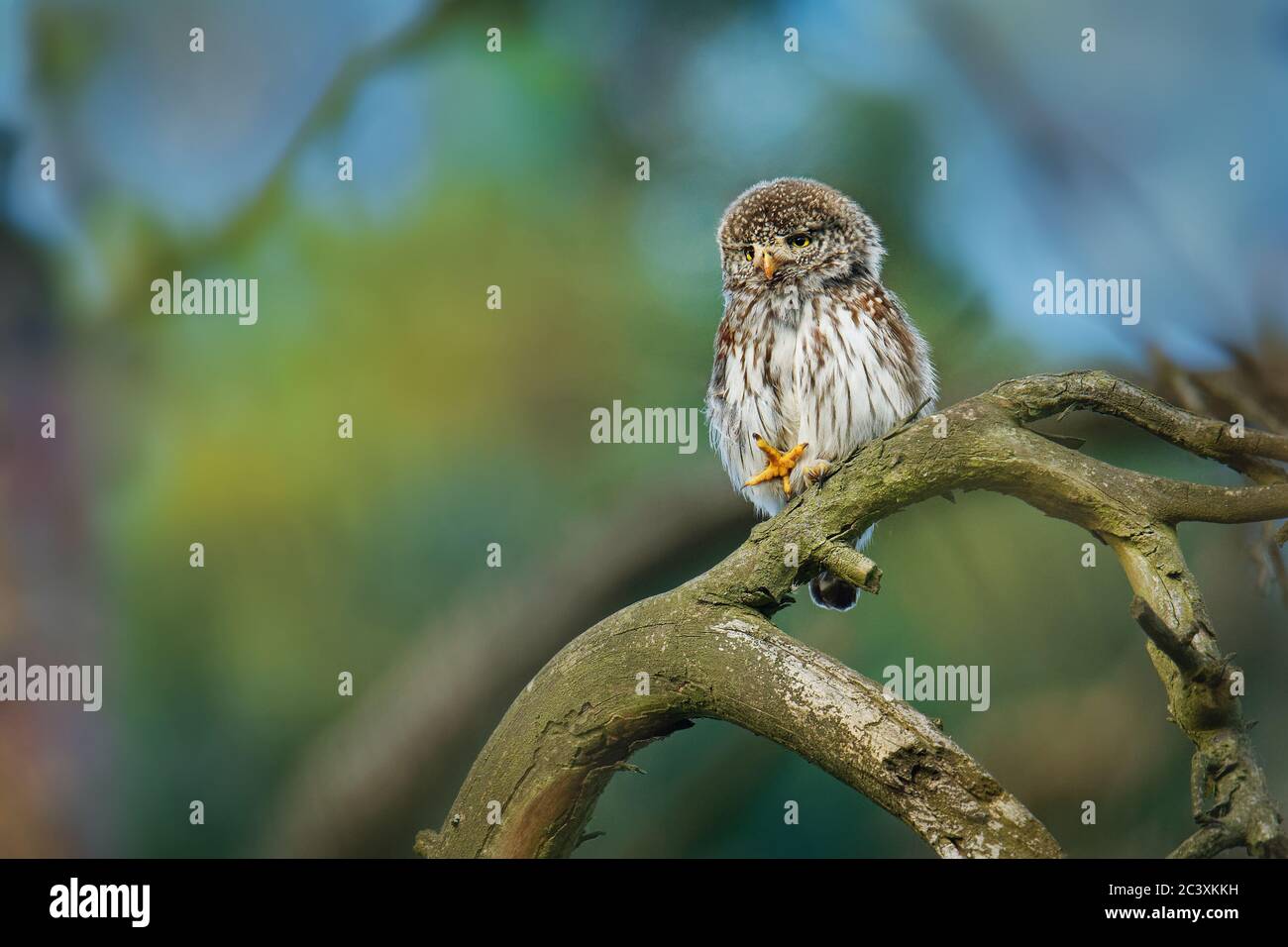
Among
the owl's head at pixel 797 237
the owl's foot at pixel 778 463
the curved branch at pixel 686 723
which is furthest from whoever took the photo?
the owl's head at pixel 797 237

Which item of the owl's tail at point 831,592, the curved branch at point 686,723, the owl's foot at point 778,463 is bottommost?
the curved branch at point 686,723

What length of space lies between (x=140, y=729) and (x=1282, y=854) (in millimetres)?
3275

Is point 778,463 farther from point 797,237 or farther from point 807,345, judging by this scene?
point 797,237

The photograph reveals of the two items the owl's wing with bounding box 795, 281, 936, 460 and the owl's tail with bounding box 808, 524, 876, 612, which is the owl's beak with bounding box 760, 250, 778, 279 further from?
the owl's tail with bounding box 808, 524, 876, 612

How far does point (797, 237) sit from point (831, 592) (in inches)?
37.4

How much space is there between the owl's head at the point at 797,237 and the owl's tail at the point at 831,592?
778 millimetres

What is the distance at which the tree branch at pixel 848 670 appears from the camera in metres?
1.83

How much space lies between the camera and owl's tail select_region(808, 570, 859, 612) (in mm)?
2922

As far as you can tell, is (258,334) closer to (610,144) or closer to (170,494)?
(170,494)

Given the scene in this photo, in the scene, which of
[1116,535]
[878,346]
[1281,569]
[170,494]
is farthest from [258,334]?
[1281,569]

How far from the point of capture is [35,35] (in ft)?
11.9

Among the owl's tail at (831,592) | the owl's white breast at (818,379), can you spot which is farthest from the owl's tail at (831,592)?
the owl's white breast at (818,379)

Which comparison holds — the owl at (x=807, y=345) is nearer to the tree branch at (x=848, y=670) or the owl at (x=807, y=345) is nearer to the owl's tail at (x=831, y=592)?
the owl's tail at (x=831, y=592)
